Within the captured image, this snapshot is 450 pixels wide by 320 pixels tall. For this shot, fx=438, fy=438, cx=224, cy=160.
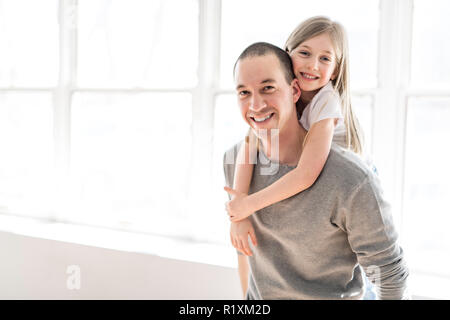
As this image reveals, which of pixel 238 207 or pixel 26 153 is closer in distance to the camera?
pixel 238 207

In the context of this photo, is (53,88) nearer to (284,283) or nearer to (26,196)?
(26,196)

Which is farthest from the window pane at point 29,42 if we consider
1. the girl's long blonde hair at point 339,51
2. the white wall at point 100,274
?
the girl's long blonde hair at point 339,51

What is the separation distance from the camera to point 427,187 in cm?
159

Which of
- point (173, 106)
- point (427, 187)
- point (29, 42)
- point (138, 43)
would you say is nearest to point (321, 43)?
point (427, 187)

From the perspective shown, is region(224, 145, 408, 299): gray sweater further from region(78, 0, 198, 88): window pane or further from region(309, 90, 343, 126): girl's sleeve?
region(78, 0, 198, 88): window pane

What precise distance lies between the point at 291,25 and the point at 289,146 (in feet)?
2.88

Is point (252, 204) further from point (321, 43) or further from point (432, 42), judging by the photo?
point (432, 42)

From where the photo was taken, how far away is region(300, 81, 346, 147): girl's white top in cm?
100

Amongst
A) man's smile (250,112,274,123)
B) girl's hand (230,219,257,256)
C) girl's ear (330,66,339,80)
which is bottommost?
girl's hand (230,219,257,256)

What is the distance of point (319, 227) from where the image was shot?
3.02ft

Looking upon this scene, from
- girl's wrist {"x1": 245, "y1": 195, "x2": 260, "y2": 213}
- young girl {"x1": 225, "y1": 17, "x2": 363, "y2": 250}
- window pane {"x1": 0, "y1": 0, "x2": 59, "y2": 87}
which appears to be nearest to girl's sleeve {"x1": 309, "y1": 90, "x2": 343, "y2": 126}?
young girl {"x1": 225, "y1": 17, "x2": 363, "y2": 250}

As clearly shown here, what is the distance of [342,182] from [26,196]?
6.66 ft

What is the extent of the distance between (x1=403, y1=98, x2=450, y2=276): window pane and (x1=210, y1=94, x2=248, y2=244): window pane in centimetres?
67

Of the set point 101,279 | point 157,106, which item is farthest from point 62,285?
point 157,106
